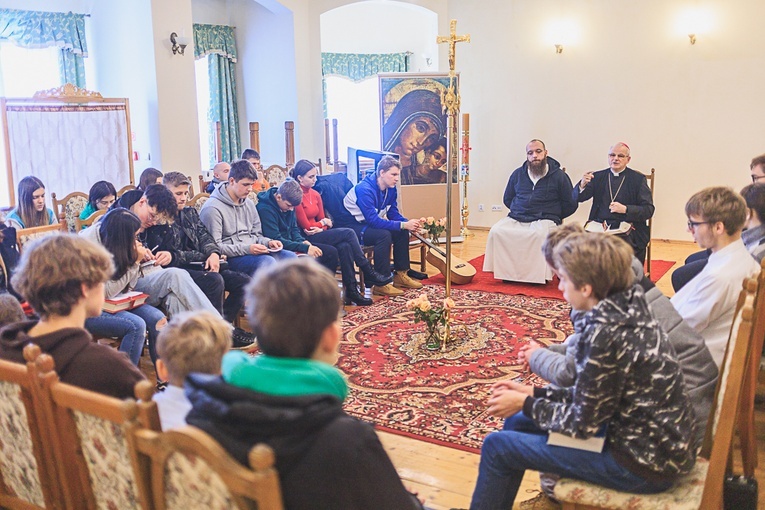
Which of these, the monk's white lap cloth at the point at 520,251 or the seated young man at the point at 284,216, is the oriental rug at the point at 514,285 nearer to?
the monk's white lap cloth at the point at 520,251

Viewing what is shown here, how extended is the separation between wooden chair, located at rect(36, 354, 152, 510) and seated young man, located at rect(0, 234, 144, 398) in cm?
26

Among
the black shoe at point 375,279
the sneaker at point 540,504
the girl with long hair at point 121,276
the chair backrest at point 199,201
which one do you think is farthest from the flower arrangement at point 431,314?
the chair backrest at point 199,201

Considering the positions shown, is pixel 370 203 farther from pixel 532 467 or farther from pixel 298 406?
pixel 298 406

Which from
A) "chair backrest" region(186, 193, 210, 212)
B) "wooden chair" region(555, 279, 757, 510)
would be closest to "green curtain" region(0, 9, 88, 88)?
"chair backrest" region(186, 193, 210, 212)

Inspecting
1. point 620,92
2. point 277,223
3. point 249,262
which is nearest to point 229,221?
point 249,262

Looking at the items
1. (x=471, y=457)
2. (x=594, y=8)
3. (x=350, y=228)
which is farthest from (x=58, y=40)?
(x=471, y=457)

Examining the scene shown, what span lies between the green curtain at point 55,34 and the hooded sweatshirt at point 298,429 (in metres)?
7.29

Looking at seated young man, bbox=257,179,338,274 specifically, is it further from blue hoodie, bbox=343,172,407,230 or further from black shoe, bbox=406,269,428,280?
black shoe, bbox=406,269,428,280

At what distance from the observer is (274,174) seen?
8.24 m

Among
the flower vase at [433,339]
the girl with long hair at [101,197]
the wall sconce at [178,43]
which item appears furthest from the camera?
the wall sconce at [178,43]

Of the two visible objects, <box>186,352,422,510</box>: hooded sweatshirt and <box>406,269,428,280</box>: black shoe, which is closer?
<box>186,352,422,510</box>: hooded sweatshirt

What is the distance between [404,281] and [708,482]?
183 inches

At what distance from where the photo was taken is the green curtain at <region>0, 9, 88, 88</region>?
297 inches

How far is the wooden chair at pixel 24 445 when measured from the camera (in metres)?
1.90
